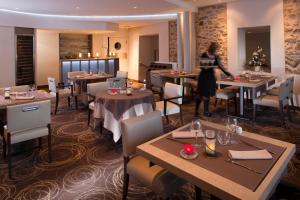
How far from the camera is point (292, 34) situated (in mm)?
5688

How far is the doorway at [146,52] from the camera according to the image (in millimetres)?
10797

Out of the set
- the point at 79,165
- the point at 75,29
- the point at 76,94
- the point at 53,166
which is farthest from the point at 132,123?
the point at 75,29

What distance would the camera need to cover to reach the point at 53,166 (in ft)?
10.0

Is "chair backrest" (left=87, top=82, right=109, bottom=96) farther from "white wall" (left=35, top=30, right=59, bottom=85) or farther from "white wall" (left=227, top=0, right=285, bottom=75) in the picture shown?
"white wall" (left=35, top=30, right=59, bottom=85)

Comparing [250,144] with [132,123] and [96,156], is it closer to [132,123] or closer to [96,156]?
[132,123]

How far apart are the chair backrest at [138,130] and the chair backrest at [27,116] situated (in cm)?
137

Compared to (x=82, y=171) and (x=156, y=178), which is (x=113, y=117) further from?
(x=156, y=178)

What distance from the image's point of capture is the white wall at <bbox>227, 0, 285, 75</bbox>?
19.3ft

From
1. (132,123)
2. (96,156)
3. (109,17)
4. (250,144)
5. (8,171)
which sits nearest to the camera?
(250,144)

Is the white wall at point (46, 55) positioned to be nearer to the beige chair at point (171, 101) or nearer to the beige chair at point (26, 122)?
the beige chair at point (171, 101)

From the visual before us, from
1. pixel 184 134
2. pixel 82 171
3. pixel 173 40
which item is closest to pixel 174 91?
pixel 82 171

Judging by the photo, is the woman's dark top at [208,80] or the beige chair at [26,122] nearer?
the beige chair at [26,122]

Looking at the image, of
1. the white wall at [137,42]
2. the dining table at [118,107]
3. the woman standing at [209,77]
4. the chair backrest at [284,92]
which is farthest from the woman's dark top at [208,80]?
the white wall at [137,42]

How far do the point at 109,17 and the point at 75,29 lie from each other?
50.8 inches
